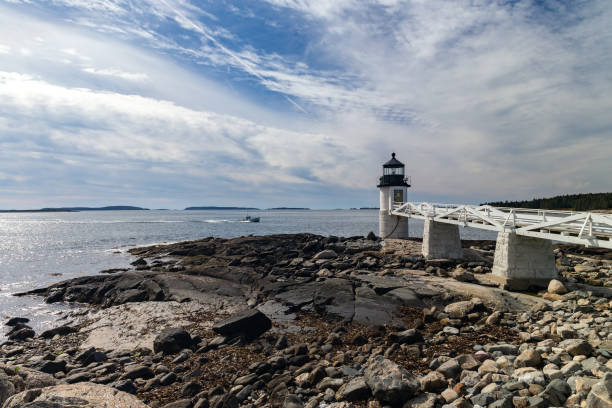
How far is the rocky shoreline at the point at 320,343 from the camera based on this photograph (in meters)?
5.93

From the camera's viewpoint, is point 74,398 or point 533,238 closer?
point 74,398

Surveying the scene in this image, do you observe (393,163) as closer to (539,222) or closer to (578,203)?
(539,222)

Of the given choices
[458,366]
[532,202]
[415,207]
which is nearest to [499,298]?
[458,366]

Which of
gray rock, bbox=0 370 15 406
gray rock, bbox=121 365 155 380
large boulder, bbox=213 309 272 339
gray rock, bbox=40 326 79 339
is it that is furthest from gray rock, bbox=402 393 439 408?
gray rock, bbox=40 326 79 339

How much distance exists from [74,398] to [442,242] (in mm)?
20459

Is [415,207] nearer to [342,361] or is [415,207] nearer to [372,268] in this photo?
[372,268]

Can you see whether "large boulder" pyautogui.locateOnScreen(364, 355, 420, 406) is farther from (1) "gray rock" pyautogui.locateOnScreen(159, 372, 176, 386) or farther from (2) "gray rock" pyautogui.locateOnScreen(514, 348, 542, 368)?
(1) "gray rock" pyautogui.locateOnScreen(159, 372, 176, 386)

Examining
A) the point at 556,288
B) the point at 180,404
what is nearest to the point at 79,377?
the point at 180,404

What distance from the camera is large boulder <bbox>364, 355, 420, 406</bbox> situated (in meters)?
5.89

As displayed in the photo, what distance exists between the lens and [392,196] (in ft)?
106

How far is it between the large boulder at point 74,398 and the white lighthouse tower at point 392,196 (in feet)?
94.1

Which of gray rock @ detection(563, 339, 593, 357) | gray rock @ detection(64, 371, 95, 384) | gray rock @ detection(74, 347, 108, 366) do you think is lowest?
gray rock @ detection(74, 347, 108, 366)

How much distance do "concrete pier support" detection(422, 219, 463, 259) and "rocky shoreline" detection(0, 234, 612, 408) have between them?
6.30ft

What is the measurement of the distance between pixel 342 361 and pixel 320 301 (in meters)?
5.00
